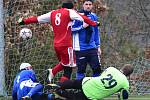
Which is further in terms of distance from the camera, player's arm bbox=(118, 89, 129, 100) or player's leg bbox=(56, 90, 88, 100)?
player's leg bbox=(56, 90, 88, 100)

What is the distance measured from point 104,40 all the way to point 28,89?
3719 mm

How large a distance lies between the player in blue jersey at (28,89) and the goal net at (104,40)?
203cm

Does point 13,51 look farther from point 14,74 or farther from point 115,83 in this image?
point 115,83

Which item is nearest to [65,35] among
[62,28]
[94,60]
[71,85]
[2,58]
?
[62,28]

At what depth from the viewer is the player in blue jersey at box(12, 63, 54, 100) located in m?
9.34

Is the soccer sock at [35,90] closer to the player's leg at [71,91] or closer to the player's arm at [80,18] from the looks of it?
the player's leg at [71,91]

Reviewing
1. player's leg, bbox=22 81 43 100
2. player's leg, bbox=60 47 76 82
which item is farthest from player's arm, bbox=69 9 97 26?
player's leg, bbox=22 81 43 100

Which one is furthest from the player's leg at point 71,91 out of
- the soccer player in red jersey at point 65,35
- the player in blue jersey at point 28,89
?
the soccer player in red jersey at point 65,35

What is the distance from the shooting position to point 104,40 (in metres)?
12.9

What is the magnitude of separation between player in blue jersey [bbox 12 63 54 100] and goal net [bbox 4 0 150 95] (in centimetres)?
203

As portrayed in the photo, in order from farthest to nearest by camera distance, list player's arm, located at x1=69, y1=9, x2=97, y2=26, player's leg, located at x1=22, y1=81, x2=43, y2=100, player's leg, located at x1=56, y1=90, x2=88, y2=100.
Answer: player's arm, located at x1=69, y1=9, x2=97, y2=26, player's leg, located at x1=22, y1=81, x2=43, y2=100, player's leg, located at x1=56, y1=90, x2=88, y2=100

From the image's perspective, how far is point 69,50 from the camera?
10.0m

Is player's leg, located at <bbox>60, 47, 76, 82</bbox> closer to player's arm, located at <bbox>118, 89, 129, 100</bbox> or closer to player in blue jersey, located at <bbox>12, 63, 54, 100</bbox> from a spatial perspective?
player in blue jersey, located at <bbox>12, 63, 54, 100</bbox>

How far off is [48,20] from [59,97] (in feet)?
5.52
